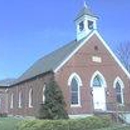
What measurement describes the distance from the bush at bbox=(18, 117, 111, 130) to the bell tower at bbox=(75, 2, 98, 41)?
44.1ft

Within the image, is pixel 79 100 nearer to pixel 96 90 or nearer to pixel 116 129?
pixel 96 90

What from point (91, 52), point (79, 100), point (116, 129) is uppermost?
point (91, 52)

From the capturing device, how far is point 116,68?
36812mm

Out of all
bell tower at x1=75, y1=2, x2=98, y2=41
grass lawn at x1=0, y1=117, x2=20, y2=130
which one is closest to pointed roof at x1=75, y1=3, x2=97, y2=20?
bell tower at x1=75, y1=2, x2=98, y2=41

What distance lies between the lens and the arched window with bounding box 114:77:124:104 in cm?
3638

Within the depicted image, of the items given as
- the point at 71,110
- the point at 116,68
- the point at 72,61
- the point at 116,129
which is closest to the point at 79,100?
the point at 71,110

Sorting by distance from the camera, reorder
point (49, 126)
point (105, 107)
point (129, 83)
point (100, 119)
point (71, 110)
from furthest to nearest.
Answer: point (129, 83)
point (105, 107)
point (71, 110)
point (100, 119)
point (49, 126)

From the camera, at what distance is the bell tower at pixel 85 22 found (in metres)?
36.5

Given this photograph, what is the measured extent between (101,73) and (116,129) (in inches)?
515

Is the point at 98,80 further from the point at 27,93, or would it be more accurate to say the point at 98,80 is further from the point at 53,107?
the point at 53,107

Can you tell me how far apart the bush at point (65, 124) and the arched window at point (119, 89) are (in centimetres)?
1101

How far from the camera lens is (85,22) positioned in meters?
36.7

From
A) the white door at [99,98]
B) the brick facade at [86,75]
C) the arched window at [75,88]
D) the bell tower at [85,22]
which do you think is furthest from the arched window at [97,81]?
the bell tower at [85,22]

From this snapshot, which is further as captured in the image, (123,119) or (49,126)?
(123,119)
